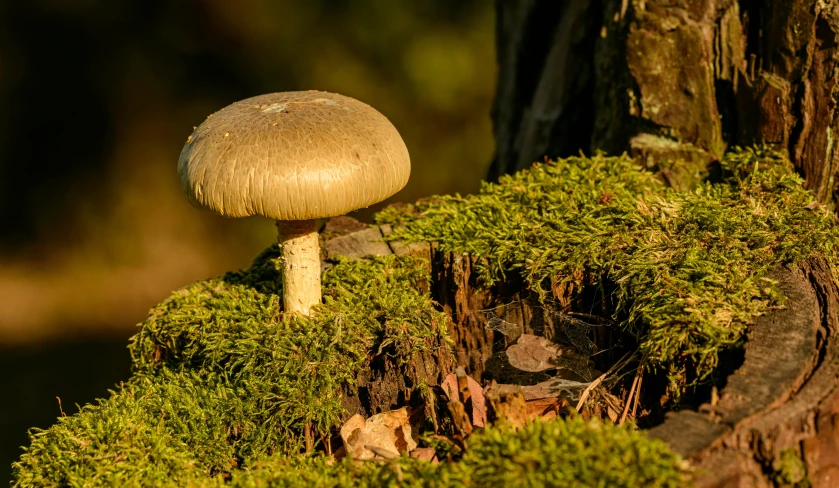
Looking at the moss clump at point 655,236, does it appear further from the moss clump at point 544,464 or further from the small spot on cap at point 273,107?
the small spot on cap at point 273,107

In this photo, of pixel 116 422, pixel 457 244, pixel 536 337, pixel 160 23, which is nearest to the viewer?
pixel 116 422

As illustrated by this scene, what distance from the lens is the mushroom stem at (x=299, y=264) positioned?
3.16 metres

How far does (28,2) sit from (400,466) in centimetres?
975

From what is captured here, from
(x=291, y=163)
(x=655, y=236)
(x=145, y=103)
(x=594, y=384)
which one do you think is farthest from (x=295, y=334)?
(x=145, y=103)

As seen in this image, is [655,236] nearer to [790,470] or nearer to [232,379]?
[790,470]

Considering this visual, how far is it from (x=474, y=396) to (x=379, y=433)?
46 cm

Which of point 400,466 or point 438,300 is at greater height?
point 438,300

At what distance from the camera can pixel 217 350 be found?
312 cm

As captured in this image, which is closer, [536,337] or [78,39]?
[536,337]

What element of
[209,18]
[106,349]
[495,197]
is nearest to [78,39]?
[209,18]

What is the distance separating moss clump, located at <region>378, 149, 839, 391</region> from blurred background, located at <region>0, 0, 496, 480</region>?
6.87m

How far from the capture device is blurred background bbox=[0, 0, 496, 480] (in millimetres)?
9586

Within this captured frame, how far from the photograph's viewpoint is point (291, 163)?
274 centimetres

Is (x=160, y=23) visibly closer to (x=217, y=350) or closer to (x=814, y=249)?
(x=217, y=350)
